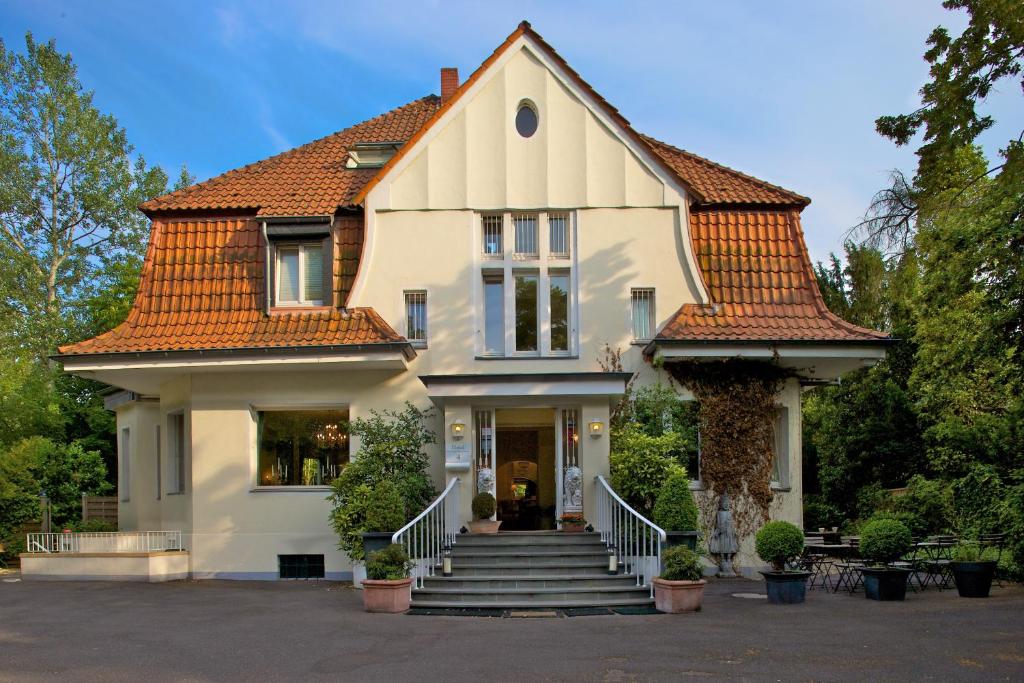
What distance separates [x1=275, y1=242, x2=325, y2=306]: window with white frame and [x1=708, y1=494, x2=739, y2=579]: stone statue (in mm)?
8184

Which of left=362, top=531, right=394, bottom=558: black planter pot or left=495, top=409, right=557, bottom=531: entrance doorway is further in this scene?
left=495, top=409, right=557, bottom=531: entrance doorway

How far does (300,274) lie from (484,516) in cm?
582

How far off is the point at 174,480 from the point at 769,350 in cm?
1155

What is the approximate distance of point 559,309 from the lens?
18.8 metres

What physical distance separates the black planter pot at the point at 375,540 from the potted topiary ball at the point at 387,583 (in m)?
1.46

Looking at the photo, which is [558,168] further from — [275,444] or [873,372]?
[873,372]

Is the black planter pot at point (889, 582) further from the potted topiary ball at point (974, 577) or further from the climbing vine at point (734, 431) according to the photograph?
the climbing vine at point (734, 431)

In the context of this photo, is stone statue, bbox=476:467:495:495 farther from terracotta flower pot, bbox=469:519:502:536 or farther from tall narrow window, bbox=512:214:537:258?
tall narrow window, bbox=512:214:537:258

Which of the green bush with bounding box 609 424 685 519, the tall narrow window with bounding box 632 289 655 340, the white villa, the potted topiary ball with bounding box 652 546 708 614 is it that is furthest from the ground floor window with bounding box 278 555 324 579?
the potted topiary ball with bounding box 652 546 708 614

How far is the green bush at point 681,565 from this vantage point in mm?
13141

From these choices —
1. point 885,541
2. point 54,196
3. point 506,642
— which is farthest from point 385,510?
point 54,196

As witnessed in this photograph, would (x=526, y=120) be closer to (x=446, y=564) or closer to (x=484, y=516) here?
(x=484, y=516)

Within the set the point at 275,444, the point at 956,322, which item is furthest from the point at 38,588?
the point at 956,322

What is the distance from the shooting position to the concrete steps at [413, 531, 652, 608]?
13758 mm
